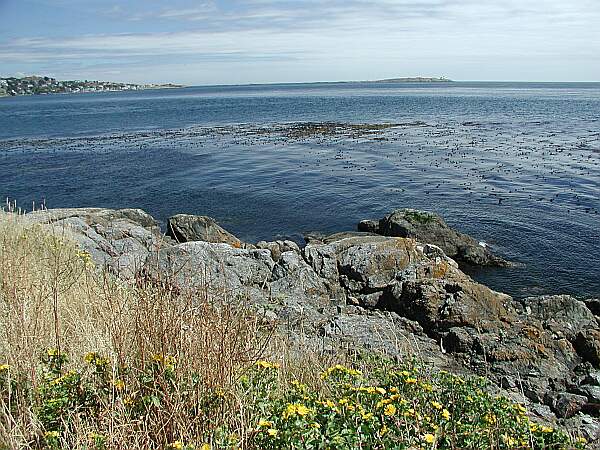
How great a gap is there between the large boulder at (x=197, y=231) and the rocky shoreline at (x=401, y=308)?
2.45 m

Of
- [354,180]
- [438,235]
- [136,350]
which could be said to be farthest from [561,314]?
[354,180]

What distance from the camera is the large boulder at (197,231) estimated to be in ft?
56.2

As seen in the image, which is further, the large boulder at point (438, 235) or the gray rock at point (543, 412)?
the large boulder at point (438, 235)

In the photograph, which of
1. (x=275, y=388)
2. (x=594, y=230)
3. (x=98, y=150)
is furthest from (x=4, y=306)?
(x=98, y=150)

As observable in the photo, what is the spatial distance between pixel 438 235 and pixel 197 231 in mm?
8042

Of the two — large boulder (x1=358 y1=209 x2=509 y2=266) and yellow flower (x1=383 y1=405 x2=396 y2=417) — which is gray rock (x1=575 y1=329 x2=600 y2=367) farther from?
yellow flower (x1=383 y1=405 x2=396 y2=417)

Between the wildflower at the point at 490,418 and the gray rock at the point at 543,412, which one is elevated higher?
the wildflower at the point at 490,418

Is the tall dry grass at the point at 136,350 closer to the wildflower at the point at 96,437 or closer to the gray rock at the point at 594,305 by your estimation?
the wildflower at the point at 96,437

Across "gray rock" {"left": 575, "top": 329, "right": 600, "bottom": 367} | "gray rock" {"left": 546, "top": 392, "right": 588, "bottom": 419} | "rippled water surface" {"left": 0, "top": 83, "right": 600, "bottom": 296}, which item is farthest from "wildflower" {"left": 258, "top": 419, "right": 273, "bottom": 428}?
"rippled water surface" {"left": 0, "top": 83, "right": 600, "bottom": 296}

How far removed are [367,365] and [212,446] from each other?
301 cm

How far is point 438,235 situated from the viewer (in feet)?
58.4

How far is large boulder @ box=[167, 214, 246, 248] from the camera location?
1714 centimetres

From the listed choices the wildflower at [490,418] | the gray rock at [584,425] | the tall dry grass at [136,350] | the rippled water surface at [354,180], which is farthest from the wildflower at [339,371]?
the rippled water surface at [354,180]

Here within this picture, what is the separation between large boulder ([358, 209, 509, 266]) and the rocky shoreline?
2390 mm
